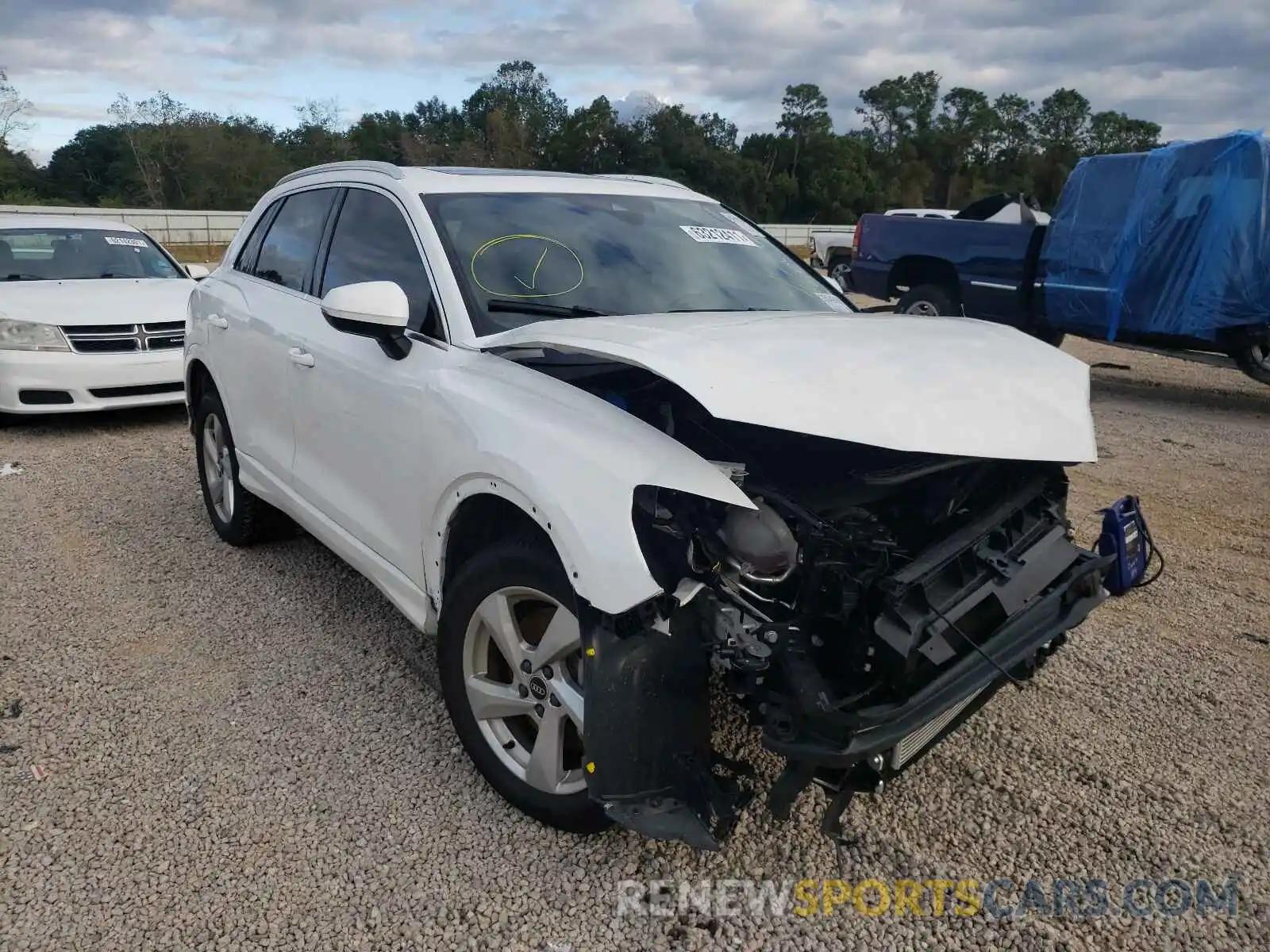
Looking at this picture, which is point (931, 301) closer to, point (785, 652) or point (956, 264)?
point (956, 264)

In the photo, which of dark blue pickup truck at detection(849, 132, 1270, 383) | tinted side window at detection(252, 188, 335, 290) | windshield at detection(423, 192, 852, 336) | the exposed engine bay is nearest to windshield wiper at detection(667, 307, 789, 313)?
windshield at detection(423, 192, 852, 336)

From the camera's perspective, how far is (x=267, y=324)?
3.98 m

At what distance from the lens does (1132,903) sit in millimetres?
2410

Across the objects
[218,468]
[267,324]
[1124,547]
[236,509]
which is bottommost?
[236,509]

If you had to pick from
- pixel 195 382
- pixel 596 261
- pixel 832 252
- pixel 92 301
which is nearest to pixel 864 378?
pixel 596 261

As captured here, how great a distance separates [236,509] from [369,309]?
92.8 inches

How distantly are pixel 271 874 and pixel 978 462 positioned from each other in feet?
7.40

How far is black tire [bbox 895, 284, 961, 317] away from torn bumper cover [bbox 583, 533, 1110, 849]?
29.0 feet

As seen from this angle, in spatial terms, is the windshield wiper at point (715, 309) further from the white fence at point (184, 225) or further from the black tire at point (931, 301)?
the white fence at point (184, 225)

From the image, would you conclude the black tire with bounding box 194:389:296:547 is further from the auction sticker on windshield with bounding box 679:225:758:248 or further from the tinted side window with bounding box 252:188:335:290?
the auction sticker on windshield with bounding box 679:225:758:248

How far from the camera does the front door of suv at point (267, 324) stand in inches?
152

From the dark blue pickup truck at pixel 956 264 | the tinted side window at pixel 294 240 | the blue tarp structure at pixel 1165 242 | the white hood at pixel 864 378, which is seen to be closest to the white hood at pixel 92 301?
the tinted side window at pixel 294 240

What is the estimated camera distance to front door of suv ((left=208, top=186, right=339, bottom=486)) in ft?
12.6

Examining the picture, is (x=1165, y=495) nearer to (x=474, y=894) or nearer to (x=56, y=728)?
(x=474, y=894)
